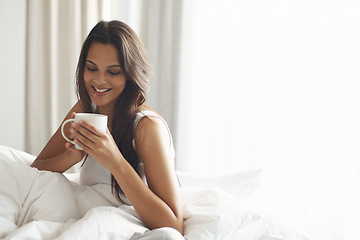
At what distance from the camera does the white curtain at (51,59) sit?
10.1ft

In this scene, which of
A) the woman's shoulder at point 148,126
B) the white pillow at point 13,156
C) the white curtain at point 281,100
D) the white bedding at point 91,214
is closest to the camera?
the white bedding at point 91,214

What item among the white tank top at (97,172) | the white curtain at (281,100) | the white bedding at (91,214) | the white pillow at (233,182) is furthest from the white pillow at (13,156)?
the white curtain at (281,100)

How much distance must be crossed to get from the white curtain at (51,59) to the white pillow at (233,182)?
1741 mm

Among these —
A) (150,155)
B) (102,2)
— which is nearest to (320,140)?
Result: (150,155)

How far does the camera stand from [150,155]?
1346 mm

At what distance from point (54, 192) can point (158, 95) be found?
1871 mm

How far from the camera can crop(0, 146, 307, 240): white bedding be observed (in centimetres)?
114

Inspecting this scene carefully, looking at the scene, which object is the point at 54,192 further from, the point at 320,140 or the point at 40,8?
the point at 40,8

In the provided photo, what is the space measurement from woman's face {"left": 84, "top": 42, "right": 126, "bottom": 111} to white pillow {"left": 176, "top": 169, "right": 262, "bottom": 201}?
526mm

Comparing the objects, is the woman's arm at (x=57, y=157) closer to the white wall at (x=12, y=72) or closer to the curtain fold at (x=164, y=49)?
the curtain fold at (x=164, y=49)

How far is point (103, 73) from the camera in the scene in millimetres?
1424

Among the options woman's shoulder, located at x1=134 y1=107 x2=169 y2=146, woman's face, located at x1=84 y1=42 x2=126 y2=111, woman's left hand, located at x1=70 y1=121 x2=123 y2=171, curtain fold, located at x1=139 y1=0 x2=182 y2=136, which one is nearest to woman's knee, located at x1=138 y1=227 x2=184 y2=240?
woman's left hand, located at x1=70 y1=121 x2=123 y2=171

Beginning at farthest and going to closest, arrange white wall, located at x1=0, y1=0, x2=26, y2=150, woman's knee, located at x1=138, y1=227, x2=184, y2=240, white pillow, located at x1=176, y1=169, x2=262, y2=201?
1. white wall, located at x1=0, y1=0, x2=26, y2=150
2. white pillow, located at x1=176, y1=169, x2=262, y2=201
3. woman's knee, located at x1=138, y1=227, x2=184, y2=240

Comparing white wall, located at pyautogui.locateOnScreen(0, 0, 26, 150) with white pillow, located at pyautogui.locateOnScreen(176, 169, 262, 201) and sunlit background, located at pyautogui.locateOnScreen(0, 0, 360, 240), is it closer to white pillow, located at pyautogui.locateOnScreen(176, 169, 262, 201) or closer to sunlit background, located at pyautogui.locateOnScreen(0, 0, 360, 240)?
sunlit background, located at pyautogui.locateOnScreen(0, 0, 360, 240)
